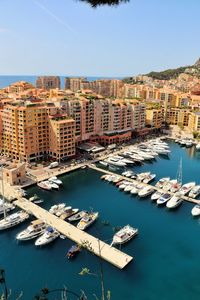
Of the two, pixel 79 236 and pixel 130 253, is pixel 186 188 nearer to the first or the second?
pixel 130 253

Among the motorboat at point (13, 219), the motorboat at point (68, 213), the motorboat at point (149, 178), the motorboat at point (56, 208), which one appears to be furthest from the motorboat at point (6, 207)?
the motorboat at point (149, 178)

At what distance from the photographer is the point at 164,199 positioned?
41531 millimetres

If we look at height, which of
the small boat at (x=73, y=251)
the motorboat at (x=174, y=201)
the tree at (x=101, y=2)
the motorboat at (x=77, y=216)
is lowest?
the small boat at (x=73, y=251)

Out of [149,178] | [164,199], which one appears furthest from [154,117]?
[164,199]

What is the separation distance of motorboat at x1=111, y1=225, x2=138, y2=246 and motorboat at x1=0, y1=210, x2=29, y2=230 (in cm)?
1206

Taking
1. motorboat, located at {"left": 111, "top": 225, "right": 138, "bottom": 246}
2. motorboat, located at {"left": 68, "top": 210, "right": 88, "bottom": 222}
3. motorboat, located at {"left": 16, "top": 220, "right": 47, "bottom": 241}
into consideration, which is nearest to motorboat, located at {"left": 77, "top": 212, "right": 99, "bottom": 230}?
motorboat, located at {"left": 68, "top": 210, "right": 88, "bottom": 222}

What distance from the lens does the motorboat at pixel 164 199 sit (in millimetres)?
41031

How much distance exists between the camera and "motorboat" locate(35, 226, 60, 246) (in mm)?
31128

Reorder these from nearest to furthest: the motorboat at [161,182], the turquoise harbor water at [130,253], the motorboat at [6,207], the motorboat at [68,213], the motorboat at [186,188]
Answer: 1. the turquoise harbor water at [130,253]
2. the motorboat at [68,213]
3. the motorboat at [6,207]
4. the motorboat at [186,188]
5. the motorboat at [161,182]

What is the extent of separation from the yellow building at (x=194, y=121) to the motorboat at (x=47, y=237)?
6522cm

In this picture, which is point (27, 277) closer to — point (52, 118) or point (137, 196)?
point (137, 196)

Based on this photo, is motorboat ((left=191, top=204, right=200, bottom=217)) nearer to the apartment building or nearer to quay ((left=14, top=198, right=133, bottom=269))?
quay ((left=14, top=198, right=133, bottom=269))

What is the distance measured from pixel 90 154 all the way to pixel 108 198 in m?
20.6

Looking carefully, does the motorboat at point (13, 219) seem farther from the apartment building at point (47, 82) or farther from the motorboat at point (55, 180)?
the apartment building at point (47, 82)
